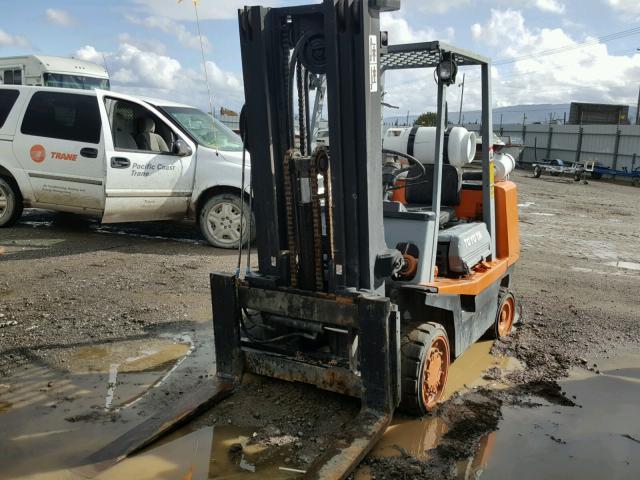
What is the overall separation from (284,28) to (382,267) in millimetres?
1528

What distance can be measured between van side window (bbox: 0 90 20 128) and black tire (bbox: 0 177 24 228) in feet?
2.80

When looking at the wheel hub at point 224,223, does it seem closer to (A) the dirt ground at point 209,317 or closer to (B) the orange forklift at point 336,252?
(A) the dirt ground at point 209,317

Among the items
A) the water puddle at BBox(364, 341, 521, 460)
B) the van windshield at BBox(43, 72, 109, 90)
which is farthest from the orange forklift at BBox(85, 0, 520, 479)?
the van windshield at BBox(43, 72, 109, 90)

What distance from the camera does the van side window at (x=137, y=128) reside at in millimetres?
8047

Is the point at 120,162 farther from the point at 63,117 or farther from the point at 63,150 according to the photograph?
the point at 63,117

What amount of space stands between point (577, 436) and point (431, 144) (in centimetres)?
230

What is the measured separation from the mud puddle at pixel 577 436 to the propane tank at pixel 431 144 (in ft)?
6.21

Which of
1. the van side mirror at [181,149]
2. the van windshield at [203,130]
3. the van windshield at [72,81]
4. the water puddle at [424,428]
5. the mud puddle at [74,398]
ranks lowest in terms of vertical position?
the water puddle at [424,428]

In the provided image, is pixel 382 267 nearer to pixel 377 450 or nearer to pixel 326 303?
pixel 326 303

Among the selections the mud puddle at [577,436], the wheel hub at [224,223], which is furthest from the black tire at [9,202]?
the mud puddle at [577,436]

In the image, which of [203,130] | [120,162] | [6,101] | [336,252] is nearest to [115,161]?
[120,162]

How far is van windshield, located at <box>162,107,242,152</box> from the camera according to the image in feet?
27.0

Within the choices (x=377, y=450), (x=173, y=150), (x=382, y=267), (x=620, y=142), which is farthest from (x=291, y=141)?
(x=620, y=142)

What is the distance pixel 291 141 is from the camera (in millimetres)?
3555
